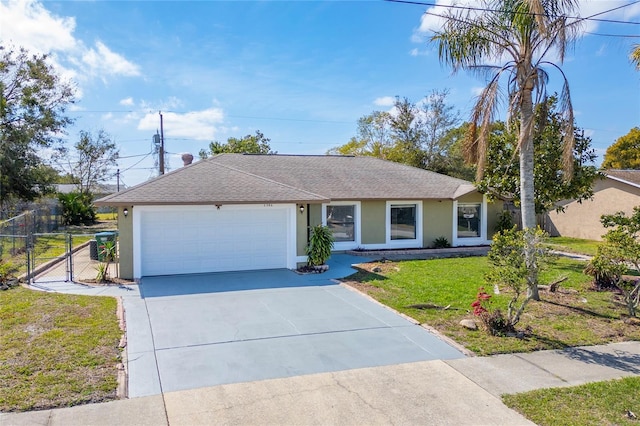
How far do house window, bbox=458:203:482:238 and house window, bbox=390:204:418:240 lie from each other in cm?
226

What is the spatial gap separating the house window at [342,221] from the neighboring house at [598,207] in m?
12.3

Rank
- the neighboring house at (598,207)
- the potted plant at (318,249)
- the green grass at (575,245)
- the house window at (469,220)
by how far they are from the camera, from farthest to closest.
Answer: the neighboring house at (598,207), the house window at (469,220), the green grass at (575,245), the potted plant at (318,249)

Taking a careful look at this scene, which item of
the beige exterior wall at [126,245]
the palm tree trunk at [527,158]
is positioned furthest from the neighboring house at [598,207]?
the beige exterior wall at [126,245]

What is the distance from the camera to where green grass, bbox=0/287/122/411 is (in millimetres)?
4855

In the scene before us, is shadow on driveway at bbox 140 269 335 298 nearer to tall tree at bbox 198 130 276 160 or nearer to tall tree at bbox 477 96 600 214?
tall tree at bbox 477 96 600 214

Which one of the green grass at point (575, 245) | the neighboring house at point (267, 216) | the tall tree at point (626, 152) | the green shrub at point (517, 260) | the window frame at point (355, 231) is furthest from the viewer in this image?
the tall tree at point (626, 152)

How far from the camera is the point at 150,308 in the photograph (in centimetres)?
866

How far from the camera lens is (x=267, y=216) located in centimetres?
1304

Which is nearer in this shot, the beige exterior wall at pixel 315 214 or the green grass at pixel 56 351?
the green grass at pixel 56 351

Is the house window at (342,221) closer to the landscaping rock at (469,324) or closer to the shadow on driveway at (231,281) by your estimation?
the shadow on driveway at (231,281)

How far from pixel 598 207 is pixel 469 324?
1891 centimetres

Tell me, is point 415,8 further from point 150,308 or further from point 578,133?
point 150,308

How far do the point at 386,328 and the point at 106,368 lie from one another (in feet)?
15.1

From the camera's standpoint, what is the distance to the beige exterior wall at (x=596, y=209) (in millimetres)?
20438
